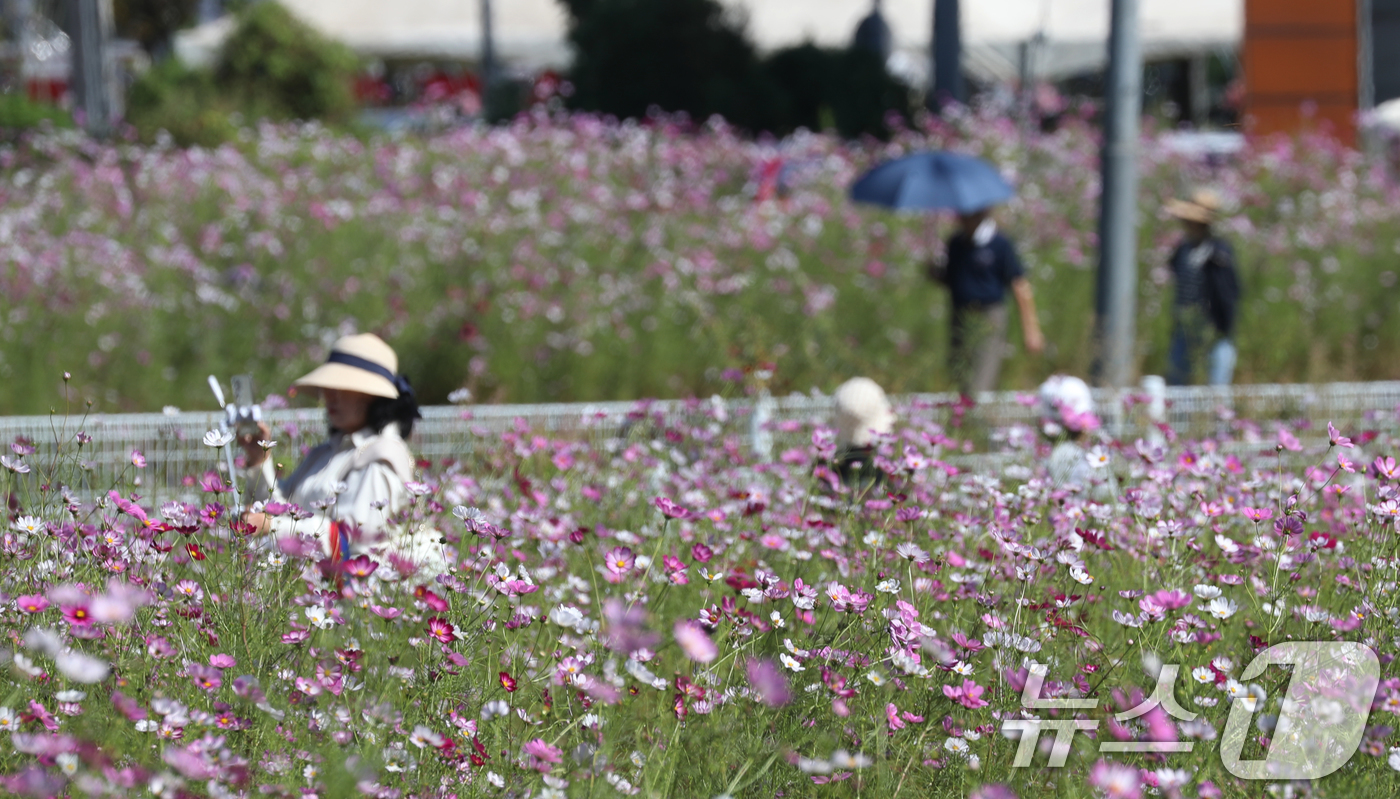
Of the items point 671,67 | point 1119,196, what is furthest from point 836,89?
point 1119,196

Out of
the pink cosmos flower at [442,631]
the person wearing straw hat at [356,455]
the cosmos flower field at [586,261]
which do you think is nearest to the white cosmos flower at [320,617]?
the pink cosmos flower at [442,631]

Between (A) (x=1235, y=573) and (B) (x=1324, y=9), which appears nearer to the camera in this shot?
(A) (x=1235, y=573)

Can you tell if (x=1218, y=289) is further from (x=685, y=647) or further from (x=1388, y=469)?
(x=685, y=647)

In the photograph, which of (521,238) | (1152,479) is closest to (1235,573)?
(1152,479)

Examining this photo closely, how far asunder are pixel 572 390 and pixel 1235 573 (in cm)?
562

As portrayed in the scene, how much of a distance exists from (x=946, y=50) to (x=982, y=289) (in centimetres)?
813

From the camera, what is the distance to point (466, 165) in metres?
12.1

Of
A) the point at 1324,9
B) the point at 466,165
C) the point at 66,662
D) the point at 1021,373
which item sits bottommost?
the point at 1021,373

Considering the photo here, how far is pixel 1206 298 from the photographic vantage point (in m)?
8.68

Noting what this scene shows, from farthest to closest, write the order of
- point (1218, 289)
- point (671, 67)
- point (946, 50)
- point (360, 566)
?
point (671, 67), point (946, 50), point (1218, 289), point (360, 566)

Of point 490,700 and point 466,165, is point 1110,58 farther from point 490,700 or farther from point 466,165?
point 490,700

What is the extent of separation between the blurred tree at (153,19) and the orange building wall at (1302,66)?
3379cm

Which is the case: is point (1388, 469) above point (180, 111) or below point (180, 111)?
below

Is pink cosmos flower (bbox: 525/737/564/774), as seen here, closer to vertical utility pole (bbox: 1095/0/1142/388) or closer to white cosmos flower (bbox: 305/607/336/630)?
white cosmos flower (bbox: 305/607/336/630)
